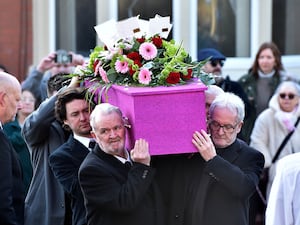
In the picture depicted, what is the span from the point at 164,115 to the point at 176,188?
46cm

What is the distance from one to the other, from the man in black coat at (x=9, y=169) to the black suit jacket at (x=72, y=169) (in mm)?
262

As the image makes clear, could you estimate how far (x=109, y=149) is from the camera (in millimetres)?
4312

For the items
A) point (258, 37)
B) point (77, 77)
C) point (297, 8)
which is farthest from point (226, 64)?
point (77, 77)

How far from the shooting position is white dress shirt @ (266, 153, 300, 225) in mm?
4137

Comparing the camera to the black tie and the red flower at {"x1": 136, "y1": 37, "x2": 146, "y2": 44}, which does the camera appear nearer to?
the black tie

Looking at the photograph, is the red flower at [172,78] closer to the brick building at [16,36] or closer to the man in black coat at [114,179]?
the man in black coat at [114,179]

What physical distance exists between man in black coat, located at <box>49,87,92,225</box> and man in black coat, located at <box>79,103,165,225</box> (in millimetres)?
368

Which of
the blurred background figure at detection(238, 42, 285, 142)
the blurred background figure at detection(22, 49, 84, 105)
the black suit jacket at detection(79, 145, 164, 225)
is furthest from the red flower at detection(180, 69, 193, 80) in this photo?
the blurred background figure at detection(238, 42, 285, 142)

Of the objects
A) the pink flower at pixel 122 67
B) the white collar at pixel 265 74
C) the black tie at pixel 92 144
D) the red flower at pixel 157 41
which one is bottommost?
the black tie at pixel 92 144

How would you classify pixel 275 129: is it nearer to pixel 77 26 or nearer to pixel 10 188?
pixel 77 26

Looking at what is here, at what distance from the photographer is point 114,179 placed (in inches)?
169

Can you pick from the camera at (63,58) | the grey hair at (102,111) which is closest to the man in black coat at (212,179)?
the grey hair at (102,111)

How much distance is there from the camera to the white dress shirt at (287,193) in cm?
414

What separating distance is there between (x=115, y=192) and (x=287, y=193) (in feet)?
2.90
